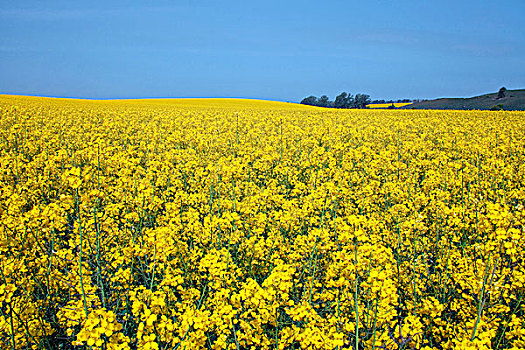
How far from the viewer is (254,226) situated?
5383 millimetres

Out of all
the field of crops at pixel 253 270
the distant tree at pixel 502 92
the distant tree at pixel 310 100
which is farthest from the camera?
the distant tree at pixel 310 100

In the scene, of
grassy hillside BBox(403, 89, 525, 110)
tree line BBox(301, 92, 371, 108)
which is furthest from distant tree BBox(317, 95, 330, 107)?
grassy hillside BBox(403, 89, 525, 110)

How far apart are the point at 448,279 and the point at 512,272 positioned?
27.7 inches

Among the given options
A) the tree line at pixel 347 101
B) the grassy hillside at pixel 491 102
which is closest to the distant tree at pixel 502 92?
the grassy hillside at pixel 491 102

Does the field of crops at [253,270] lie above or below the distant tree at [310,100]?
below

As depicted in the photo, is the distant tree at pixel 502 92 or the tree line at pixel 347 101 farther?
the tree line at pixel 347 101

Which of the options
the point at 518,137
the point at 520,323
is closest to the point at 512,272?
the point at 520,323

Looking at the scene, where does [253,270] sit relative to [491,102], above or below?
below

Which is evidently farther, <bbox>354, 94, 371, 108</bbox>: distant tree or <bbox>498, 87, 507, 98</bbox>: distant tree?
<bbox>354, 94, 371, 108</bbox>: distant tree

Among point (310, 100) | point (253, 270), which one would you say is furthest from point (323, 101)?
point (253, 270)

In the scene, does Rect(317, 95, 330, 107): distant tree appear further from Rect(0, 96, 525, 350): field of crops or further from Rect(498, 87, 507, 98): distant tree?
Rect(0, 96, 525, 350): field of crops

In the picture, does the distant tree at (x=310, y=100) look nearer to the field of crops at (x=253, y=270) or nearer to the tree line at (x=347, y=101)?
the tree line at (x=347, y=101)

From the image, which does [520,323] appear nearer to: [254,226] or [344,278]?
[344,278]

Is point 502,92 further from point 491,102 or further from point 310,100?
point 310,100
